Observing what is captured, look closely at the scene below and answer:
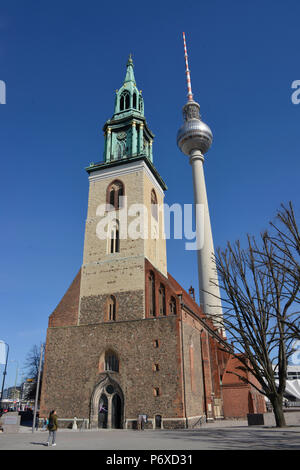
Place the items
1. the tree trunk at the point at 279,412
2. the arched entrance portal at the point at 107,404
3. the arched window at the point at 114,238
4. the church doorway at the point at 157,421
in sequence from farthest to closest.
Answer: the arched window at the point at 114,238 < the arched entrance portal at the point at 107,404 < the church doorway at the point at 157,421 < the tree trunk at the point at 279,412

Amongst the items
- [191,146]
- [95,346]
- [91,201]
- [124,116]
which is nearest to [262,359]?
[95,346]

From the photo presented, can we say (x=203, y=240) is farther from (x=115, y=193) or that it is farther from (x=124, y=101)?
(x=115, y=193)

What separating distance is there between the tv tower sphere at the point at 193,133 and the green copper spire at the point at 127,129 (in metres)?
31.6

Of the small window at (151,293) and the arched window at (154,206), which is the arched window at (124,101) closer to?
the arched window at (154,206)

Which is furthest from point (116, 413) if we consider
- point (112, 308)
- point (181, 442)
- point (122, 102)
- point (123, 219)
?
point (122, 102)

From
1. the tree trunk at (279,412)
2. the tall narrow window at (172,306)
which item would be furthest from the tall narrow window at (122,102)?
the tree trunk at (279,412)

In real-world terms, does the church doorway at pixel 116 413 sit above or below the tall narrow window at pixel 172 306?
below

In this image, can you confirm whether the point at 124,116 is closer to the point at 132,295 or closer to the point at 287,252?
the point at 132,295

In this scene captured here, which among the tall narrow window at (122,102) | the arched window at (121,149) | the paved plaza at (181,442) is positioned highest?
the tall narrow window at (122,102)

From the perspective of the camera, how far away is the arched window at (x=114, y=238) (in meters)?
31.0

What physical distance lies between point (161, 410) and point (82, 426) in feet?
19.7

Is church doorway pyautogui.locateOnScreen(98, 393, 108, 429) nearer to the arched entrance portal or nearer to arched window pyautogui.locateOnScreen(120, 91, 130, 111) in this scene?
the arched entrance portal

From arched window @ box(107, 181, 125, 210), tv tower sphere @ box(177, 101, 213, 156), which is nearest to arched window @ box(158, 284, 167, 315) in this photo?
arched window @ box(107, 181, 125, 210)

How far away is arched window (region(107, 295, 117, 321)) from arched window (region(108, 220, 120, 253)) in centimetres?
443
